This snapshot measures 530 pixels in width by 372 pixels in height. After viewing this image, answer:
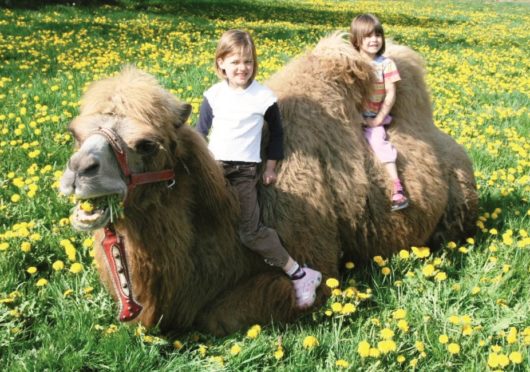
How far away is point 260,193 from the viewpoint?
3537 millimetres

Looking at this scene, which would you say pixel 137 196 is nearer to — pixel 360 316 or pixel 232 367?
pixel 232 367

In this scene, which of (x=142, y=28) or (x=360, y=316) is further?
(x=142, y=28)

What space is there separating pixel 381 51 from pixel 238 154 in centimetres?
182

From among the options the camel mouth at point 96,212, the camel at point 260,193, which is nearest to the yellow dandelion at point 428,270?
the camel at point 260,193

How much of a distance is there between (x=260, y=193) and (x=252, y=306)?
734mm

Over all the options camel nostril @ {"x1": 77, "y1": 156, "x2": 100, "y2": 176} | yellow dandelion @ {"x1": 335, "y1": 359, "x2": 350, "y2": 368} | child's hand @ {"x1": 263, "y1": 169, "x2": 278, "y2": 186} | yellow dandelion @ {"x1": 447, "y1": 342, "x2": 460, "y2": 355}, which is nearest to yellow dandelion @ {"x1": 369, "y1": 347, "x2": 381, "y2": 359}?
yellow dandelion @ {"x1": 335, "y1": 359, "x2": 350, "y2": 368}

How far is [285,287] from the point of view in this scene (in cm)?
334

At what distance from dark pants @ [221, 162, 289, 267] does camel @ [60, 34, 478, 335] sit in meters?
0.08

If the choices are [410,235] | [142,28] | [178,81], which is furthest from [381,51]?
[142,28]

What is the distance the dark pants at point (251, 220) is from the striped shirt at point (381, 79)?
1296 millimetres

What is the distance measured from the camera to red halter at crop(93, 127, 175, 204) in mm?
2619

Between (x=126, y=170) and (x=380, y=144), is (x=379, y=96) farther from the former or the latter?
(x=126, y=170)

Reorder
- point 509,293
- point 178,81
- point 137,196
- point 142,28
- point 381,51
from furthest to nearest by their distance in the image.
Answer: point 142,28, point 178,81, point 381,51, point 509,293, point 137,196

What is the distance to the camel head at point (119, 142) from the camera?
2.49 meters
